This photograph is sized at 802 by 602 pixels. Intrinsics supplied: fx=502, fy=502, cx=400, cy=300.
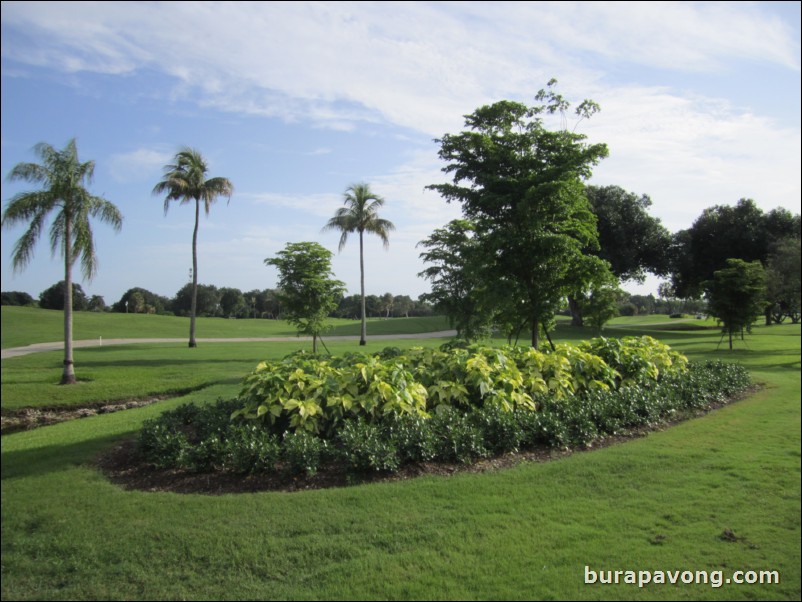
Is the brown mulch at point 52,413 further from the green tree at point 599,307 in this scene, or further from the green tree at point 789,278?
the green tree at point 599,307

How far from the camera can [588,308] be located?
29469 millimetres

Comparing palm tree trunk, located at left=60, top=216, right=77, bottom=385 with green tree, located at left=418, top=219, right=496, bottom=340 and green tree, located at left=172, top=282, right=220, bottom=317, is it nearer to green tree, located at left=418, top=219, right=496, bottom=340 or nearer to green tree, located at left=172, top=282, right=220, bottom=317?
green tree, located at left=418, top=219, right=496, bottom=340

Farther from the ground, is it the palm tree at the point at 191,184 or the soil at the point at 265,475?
the palm tree at the point at 191,184

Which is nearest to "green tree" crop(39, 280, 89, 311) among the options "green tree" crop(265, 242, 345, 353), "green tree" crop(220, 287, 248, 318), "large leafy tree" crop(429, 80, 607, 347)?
"green tree" crop(265, 242, 345, 353)

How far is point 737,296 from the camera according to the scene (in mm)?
19547

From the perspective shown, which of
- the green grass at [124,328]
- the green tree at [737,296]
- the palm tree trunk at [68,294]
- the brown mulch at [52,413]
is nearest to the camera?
the brown mulch at [52,413]

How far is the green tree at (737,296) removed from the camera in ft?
61.6

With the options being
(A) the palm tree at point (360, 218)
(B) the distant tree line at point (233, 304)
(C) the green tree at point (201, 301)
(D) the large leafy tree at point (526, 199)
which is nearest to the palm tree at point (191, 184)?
(A) the palm tree at point (360, 218)

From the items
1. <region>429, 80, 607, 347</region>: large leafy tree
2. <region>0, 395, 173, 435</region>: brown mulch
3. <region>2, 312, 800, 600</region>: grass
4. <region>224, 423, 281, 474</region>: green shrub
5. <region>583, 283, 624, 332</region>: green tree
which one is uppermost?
<region>429, 80, 607, 347</region>: large leafy tree

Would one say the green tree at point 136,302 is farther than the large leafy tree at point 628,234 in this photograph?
Yes

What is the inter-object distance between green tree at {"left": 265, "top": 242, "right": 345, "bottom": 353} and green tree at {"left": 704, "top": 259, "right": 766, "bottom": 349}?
15.0 meters

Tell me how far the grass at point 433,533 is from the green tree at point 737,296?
16.3 m

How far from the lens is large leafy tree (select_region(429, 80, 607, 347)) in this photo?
11.2 metres

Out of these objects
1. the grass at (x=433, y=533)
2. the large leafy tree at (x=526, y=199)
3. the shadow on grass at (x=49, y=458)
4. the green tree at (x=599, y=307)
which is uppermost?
the large leafy tree at (x=526, y=199)
